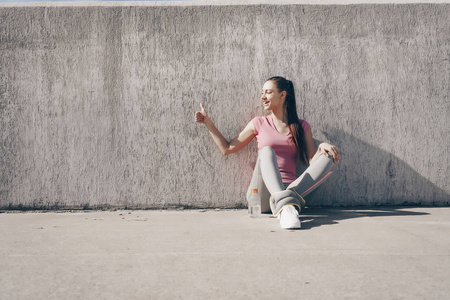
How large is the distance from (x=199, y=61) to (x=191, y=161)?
3.47 ft

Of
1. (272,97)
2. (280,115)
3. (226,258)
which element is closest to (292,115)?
(280,115)

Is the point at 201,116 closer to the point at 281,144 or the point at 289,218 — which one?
the point at 281,144

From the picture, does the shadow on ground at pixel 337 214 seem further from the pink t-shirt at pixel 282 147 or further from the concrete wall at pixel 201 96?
the pink t-shirt at pixel 282 147

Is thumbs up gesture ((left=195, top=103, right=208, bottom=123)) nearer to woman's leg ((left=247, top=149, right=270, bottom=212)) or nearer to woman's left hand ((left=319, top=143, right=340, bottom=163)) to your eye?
woman's leg ((left=247, top=149, right=270, bottom=212))

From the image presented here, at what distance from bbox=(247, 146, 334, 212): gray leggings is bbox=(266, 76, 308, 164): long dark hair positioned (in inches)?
12.8

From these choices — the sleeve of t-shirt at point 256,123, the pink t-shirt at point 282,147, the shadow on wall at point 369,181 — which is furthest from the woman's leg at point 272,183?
the shadow on wall at point 369,181

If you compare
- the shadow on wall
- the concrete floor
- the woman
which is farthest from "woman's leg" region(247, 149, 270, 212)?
the shadow on wall

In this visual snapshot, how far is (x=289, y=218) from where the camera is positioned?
9.86 feet

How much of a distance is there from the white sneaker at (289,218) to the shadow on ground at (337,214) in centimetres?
12

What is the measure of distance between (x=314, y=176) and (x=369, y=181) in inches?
40.3

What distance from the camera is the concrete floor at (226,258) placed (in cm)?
177

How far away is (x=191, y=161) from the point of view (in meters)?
4.10

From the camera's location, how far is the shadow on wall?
13.6ft

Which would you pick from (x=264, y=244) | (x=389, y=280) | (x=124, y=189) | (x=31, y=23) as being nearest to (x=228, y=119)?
(x=124, y=189)
